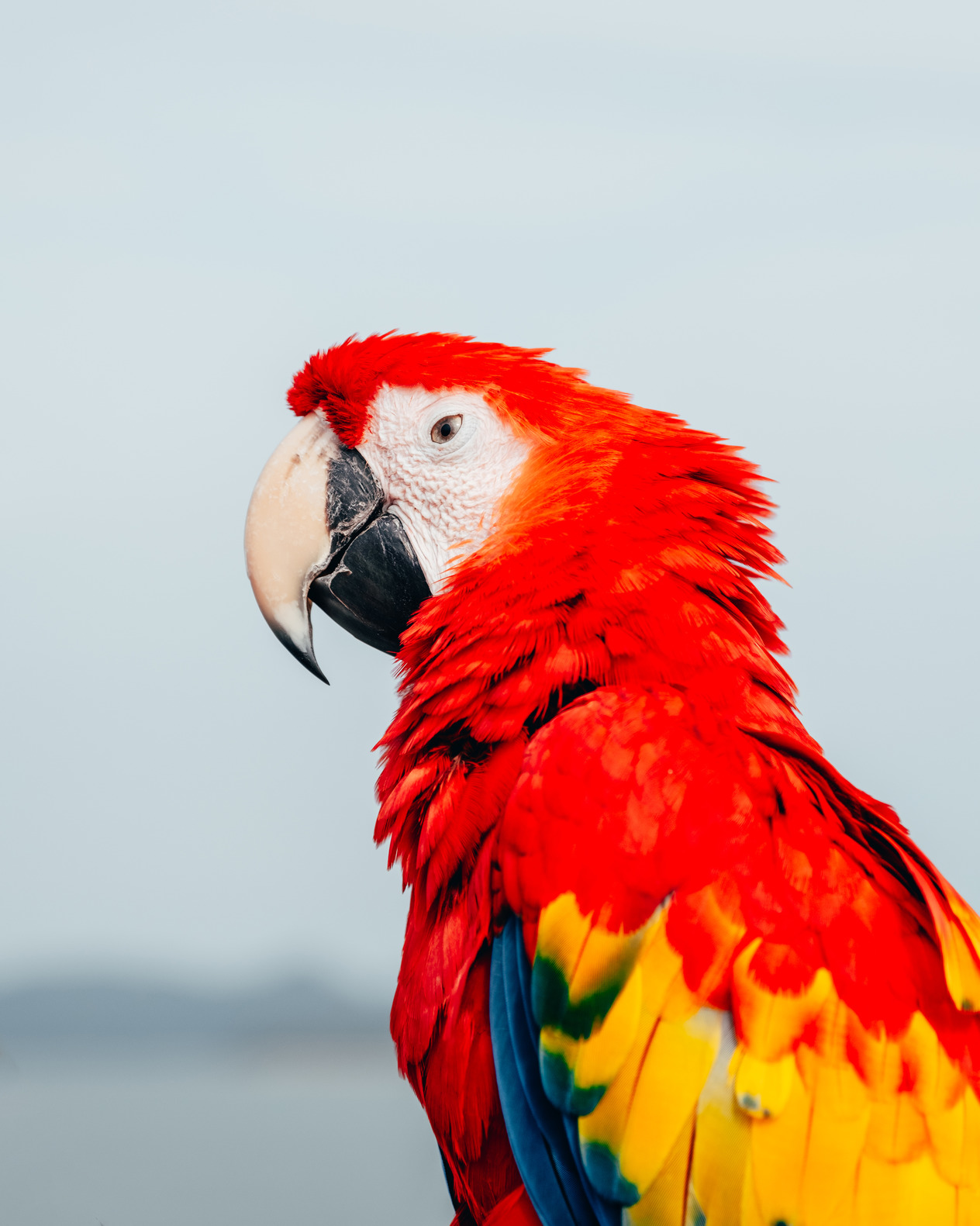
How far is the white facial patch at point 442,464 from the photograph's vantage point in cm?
96

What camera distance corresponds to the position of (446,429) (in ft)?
3.18

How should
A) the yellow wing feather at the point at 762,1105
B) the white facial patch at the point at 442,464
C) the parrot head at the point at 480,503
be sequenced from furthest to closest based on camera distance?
1. the white facial patch at the point at 442,464
2. the parrot head at the point at 480,503
3. the yellow wing feather at the point at 762,1105

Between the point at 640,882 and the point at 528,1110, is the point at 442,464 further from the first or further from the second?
the point at 528,1110

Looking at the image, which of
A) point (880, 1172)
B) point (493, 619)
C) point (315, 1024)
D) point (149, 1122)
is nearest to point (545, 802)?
point (493, 619)

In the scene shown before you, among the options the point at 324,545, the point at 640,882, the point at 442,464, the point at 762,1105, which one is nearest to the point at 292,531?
the point at 324,545

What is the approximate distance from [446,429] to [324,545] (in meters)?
0.17

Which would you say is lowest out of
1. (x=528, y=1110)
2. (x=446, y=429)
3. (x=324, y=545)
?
(x=528, y=1110)

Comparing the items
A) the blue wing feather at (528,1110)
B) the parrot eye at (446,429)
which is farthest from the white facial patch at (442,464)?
the blue wing feather at (528,1110)

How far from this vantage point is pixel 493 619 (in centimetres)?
84

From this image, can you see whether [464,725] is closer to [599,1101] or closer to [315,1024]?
[599,1101]

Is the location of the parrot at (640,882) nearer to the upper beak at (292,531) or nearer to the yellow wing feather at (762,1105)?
the yellow wing feather at (762,1105)

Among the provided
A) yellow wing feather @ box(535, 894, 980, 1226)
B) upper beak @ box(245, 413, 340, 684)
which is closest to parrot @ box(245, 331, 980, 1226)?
yellow wing feather @ box(535, 894, 980, 1226)

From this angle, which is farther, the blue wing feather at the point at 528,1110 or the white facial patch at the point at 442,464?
the white facial patch at the point at 442,464

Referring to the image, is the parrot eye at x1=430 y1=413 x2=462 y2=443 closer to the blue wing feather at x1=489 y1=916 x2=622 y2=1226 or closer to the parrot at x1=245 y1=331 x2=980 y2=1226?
the parrot at x1=245 y1=331 x2=980 y2=1226
